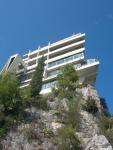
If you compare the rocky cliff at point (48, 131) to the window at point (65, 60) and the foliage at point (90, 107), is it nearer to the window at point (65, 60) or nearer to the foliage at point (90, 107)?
the foliage at point (90, 107)

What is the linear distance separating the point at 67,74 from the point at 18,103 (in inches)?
551

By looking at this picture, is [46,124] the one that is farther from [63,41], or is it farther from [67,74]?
[63,41]

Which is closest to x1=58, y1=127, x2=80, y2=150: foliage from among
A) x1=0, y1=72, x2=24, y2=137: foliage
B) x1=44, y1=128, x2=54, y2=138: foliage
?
x1=44, y1=128, x2=54, y2=138: foliage

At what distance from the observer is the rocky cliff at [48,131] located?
108 feet

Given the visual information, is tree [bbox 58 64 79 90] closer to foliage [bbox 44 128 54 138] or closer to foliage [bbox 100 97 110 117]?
foliage [bbox 100 97 110 117]

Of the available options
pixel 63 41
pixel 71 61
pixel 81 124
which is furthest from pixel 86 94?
pixel 63 41

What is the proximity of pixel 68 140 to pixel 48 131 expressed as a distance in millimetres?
3252

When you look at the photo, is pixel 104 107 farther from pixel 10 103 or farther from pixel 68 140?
pixel 68 140

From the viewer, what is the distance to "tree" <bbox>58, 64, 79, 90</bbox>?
163 ft

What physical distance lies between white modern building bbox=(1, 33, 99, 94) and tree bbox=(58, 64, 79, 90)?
20.2ft

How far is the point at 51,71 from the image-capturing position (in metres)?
66.8

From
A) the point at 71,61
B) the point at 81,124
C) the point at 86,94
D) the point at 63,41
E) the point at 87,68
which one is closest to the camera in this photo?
the point at 81,124

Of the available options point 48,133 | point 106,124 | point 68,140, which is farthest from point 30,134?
point 106,124

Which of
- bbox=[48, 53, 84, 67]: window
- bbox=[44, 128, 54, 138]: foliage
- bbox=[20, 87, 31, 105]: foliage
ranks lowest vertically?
bbox=[44, 128, 54, 138]: foliage
